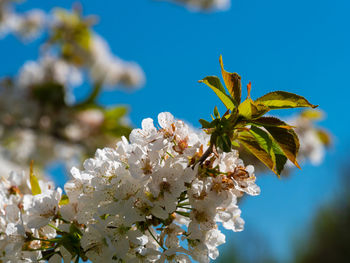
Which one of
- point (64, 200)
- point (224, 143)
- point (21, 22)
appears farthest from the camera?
point (21, 22)

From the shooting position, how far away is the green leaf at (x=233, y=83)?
1.60 feet

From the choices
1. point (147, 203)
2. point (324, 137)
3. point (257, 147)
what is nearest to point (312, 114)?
point (324, 137)

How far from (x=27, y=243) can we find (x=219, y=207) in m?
0.30

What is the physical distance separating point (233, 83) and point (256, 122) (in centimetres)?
6

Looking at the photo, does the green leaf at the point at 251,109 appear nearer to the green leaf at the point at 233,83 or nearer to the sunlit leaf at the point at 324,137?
the green leaf at the point at 233,83

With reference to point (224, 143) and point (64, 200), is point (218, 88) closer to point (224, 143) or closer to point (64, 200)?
point (224, 143)

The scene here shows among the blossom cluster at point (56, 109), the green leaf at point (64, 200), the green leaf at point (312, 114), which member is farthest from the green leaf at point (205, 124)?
the green leaf at point (312, 114)

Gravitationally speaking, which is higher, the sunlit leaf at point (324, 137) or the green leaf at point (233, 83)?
the sunlit leaf at point (324, 137)

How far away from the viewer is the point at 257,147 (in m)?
0.51

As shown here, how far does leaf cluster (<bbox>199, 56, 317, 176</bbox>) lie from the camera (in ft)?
1.56

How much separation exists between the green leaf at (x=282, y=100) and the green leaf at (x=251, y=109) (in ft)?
0.07

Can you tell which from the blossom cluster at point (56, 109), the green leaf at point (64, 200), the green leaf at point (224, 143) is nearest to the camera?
the green leaf at point (224, 143)

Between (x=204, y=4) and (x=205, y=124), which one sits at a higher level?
(x=204, y=4)

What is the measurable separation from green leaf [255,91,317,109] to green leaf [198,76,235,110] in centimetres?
4
